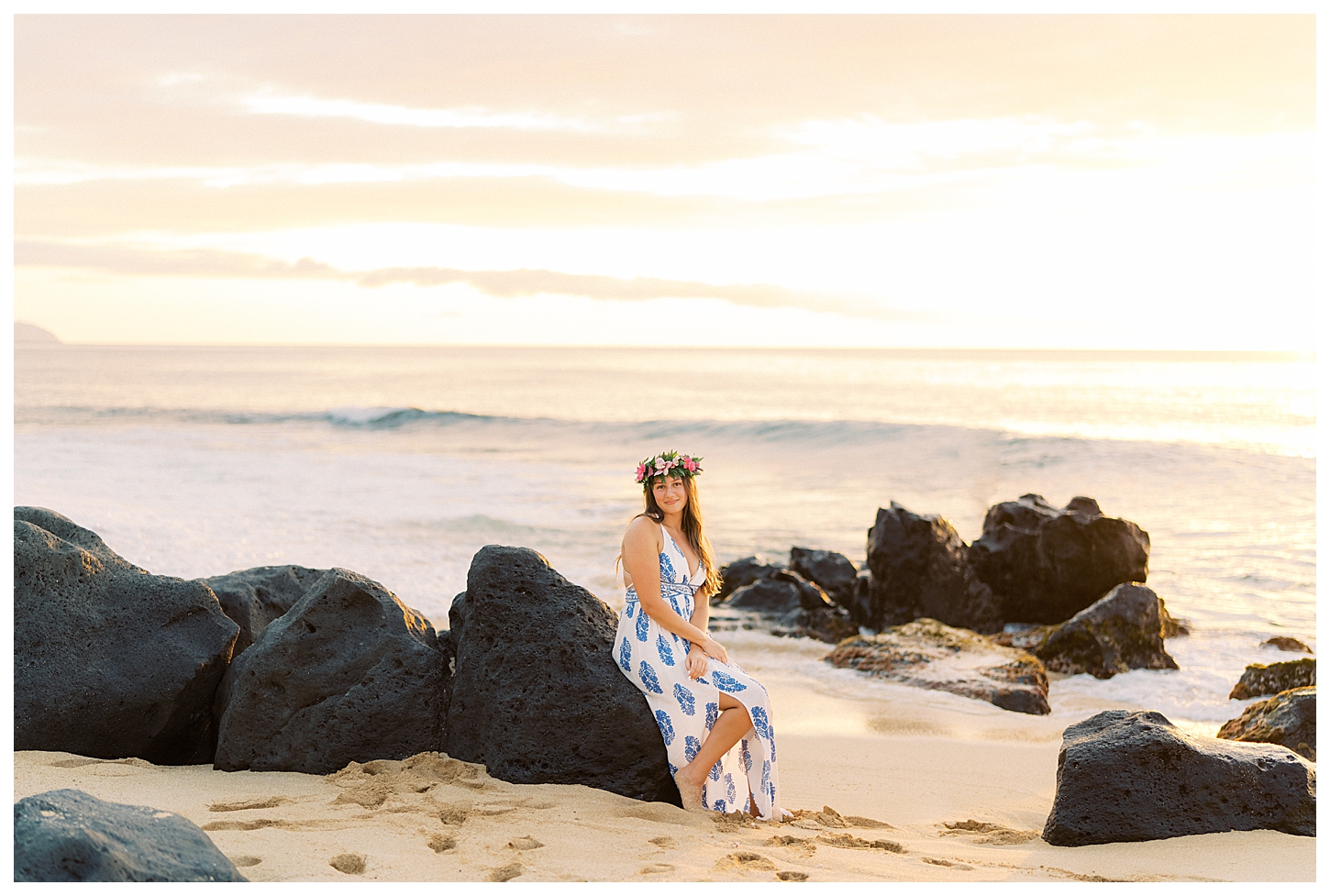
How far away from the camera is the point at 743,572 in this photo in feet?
45.5

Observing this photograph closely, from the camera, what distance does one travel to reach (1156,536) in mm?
17250

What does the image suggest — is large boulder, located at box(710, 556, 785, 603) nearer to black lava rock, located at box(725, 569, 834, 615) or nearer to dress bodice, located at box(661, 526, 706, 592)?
black lava rock, located at box(725, 569, 834, 615)

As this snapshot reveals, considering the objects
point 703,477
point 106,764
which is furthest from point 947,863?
point 703,477

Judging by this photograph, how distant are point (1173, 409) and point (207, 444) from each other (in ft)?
118

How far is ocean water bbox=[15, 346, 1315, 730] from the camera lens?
13.3 metres

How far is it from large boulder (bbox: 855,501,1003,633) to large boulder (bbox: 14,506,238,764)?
8.08 meters

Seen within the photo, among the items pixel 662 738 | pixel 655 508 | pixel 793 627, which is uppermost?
pixel 655 508

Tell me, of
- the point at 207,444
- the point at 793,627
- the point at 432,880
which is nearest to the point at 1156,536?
the point at 793,627

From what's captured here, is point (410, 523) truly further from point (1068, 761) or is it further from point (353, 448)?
point (353, 448)

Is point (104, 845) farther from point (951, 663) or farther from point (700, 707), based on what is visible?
point (951, 663)

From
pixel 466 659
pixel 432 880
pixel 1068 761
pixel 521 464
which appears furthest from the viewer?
pixel 521 464

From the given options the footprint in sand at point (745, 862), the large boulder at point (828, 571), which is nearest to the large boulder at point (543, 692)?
the footprint in sand at point (745, 862)

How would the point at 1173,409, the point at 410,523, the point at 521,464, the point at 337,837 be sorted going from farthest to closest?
the point at 1173,409, the point at 521,464, the point at 410,523, the point at 337,837

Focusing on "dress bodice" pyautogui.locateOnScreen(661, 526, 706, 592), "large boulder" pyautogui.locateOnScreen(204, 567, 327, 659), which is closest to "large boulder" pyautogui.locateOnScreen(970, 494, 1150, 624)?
"dress bodice" pyautogui.locateOnScreen(661, 526, 706, 592)
